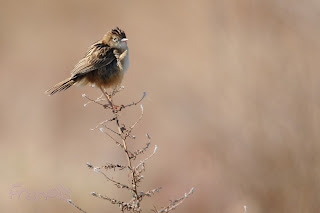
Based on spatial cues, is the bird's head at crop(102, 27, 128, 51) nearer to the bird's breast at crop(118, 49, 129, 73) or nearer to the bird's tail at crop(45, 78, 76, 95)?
the bird's breast at crop(118, 49, 129, 73)

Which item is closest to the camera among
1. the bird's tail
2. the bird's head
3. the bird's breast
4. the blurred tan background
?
the bird's tail

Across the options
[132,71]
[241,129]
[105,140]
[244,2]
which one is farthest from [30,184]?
[244,2]

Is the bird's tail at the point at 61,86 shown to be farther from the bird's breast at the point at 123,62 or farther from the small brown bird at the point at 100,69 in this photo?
the bird's breast at the point at 123,62

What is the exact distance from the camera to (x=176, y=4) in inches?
739

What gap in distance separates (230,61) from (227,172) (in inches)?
118

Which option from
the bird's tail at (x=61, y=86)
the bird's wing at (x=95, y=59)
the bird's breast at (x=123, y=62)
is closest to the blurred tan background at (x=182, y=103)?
the bird's breast at (x=123, y=62)

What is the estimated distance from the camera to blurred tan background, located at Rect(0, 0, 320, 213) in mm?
7000

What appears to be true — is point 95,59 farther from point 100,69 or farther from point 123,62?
point 123,62

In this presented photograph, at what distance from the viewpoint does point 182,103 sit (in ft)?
40.4

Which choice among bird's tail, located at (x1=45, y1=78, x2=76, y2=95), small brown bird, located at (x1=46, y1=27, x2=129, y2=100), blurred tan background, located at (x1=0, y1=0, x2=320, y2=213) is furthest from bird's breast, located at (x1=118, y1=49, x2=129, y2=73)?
blurred tan background, located at (x1=0, y1=0, x2=320, y2=213)

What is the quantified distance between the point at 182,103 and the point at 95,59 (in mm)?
5890

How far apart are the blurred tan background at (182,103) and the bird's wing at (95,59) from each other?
177 centimetres

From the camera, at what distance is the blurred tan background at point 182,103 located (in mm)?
7000

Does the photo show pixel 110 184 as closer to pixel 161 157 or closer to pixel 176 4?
pixel 161 157
